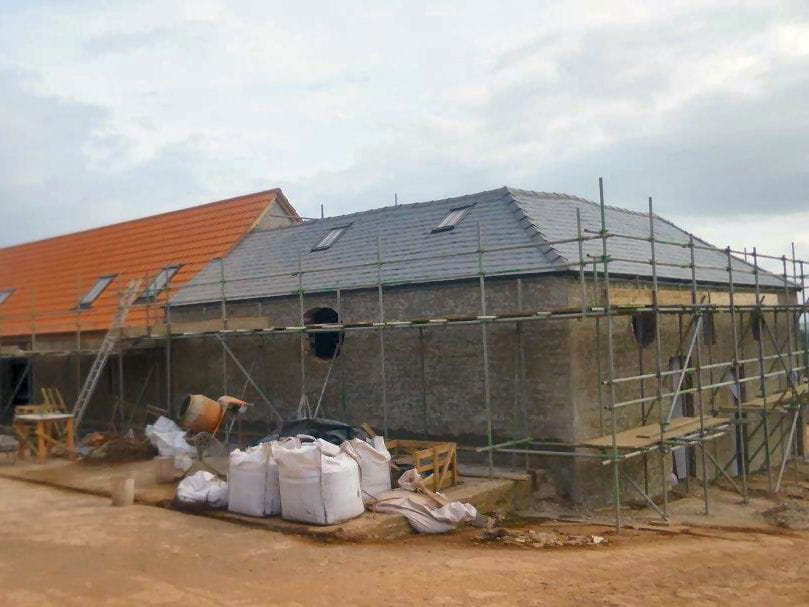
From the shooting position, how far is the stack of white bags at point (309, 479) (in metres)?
9.95

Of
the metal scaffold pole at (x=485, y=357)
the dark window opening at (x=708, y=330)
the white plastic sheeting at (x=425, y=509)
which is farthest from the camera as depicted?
the dark window opening at (x=708, y=330)

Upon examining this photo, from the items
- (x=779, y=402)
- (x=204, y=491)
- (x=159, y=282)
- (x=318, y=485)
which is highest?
(x=159, y=282)

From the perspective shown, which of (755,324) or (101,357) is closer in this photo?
(101,357)

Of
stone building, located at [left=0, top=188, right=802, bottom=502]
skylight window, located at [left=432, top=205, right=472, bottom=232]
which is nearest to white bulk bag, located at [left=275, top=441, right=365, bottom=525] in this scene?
stone building, located at [left=0, top=188, right=802, bottom=502]

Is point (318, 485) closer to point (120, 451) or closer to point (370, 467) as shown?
point (370, 467)

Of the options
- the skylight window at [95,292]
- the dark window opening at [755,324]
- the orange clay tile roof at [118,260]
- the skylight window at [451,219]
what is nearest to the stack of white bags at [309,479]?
the skylight window at [451,219]

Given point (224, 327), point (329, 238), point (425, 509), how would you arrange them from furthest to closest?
1. point (329, 238)
2. point (224, 327)
3. point (425, 509)

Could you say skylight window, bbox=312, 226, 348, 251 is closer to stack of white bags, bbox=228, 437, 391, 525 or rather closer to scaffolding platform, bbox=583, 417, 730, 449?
stack of white bags, bbox=228, 437, 391, 525

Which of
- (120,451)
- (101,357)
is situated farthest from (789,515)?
(101,357)

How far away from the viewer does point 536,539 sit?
9.70 metres

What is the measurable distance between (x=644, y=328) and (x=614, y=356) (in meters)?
1.34

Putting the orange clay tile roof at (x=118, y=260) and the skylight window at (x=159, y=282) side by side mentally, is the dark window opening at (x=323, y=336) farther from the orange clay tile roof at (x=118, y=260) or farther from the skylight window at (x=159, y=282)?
the skylight window at (x=159, y=282)

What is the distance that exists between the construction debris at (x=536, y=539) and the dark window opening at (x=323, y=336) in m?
6.34

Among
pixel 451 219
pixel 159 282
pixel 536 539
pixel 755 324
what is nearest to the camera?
pixel 536 539
